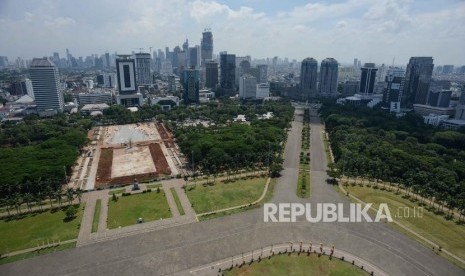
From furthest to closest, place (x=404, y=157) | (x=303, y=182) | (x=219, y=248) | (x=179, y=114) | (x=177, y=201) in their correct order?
(x=179, y=114) → (x=404, y=157) → (x=303, y=182) → (x=177, y=201) → (x=219, y=248)

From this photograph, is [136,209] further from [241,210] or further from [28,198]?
[28,198]

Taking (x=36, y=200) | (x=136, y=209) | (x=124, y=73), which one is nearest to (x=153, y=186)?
(x=136, y=209)

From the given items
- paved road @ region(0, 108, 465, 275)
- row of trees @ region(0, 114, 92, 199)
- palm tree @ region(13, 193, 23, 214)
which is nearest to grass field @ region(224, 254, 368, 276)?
paved road @ region(0, 108, 465, 275)

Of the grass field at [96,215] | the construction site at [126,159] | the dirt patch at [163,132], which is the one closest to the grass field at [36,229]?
the grass field at [96,215]

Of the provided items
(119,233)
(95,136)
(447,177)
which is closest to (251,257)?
(119,233)

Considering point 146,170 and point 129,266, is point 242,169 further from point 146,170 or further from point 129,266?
point 129,266

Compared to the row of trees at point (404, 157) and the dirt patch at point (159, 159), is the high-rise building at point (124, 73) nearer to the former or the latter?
the dirt patch at point (159, 159)

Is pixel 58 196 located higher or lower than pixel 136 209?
higher
